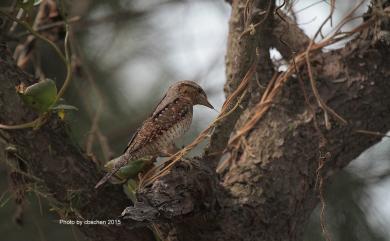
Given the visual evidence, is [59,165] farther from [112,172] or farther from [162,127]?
[162,127]

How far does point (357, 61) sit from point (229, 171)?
747mm

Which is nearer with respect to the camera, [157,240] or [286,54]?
[157,240]

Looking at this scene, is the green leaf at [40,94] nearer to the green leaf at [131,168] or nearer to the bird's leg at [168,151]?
the green leaf at [131,168]

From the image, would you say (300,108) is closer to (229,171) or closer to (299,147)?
(299,147)

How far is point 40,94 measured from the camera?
7.51 feet

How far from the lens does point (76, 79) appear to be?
3.75 meters

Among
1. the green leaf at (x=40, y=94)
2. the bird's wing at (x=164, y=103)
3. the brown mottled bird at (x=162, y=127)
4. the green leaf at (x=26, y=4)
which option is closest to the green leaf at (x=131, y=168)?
the brown mottled bird at (x=162, y=127)

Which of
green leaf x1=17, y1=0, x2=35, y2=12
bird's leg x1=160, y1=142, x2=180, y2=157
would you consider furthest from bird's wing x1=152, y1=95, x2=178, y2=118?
green leaf x1=17, y1=0, x2=35, y2=12

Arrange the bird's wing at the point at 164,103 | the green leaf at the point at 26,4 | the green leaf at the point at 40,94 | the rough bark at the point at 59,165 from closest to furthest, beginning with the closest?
the green leaf at the point at 40,94, the rough bark at the point at 59,165, the green leaf at the point at 26,4, the bird's wing at the point at 164,103

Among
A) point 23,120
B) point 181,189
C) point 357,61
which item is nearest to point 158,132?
point 181,189

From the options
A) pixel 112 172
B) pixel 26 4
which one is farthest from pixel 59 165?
pixel 26 4

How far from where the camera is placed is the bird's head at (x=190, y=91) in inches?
105

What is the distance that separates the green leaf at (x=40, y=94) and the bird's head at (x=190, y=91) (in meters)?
0.56

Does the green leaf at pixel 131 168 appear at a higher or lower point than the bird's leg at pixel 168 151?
lower
